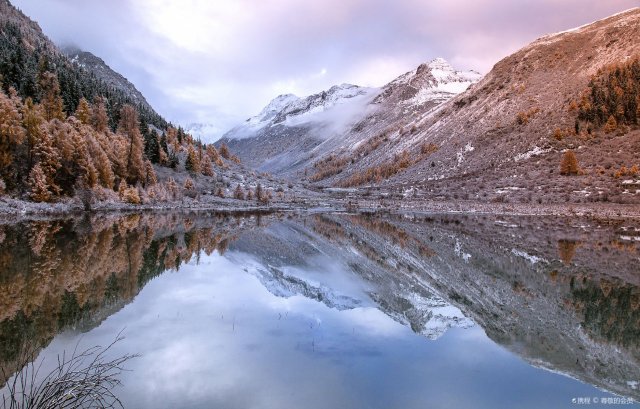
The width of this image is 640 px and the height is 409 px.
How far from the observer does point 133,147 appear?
261 ft

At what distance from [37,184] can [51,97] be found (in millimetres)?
30215

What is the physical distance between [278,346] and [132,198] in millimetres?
66295

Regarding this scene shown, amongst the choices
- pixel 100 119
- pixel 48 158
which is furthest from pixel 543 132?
pixel 48 158

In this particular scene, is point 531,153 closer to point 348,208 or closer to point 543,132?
point 543,132

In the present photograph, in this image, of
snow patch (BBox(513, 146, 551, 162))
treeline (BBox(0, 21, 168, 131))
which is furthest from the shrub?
snow patch (BBox(513, 146, 551, 162))

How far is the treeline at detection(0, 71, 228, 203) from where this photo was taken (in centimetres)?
5628

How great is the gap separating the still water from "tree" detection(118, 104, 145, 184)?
5025 cm

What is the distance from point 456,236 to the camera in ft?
137

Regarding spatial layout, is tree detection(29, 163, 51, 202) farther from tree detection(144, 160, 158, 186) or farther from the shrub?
tree detection(144, 160, 158, 186)

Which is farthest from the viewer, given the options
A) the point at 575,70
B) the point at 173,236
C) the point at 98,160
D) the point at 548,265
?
the point at 575,70

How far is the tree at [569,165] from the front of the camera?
78.8 meters

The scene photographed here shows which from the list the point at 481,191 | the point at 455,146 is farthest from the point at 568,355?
the point at 455,146

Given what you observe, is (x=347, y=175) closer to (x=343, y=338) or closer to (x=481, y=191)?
(x=481, y=191)

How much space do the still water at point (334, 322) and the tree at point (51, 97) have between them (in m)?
54.7
